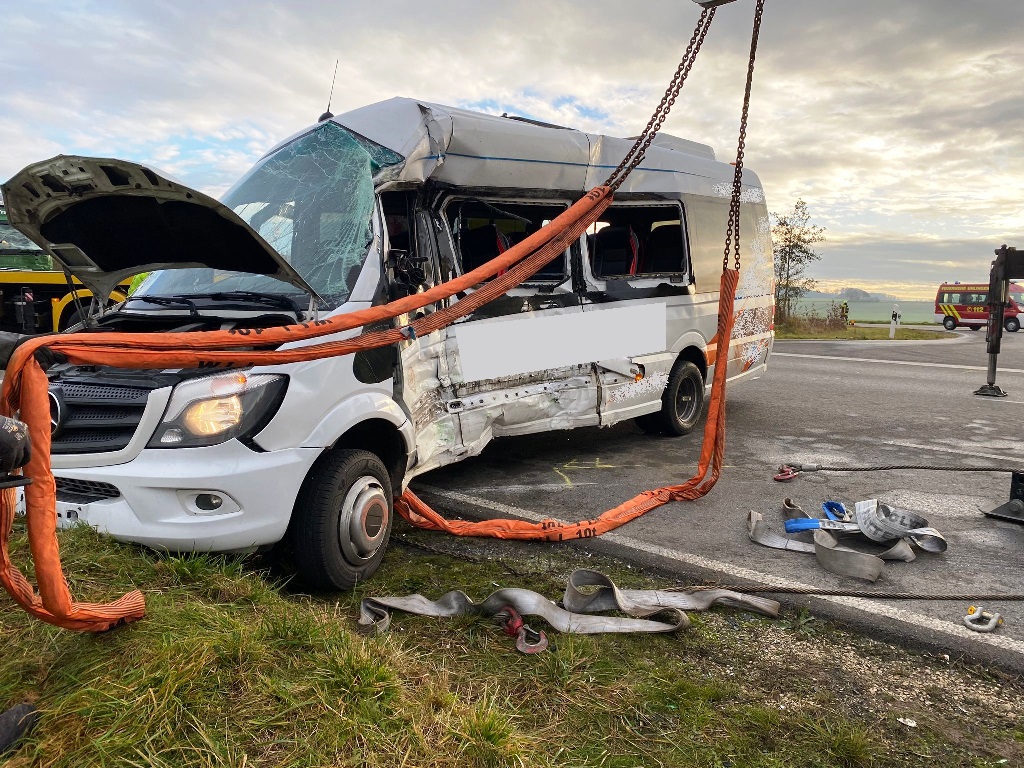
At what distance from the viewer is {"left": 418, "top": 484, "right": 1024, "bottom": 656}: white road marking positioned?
3172 mm

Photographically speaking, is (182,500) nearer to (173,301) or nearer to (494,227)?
(173,301)

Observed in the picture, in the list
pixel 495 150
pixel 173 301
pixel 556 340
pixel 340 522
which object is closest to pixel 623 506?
pixel 556 340

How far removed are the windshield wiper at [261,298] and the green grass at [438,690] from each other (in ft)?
4.00

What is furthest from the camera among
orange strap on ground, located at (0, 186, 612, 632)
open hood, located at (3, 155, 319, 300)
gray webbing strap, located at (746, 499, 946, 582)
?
gray webbing strap, located at (746, 499, 946, 582)

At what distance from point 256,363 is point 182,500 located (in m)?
0.73

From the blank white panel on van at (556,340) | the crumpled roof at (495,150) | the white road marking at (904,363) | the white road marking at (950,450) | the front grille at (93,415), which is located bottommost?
the white road marking at (950,450)

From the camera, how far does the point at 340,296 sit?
379cm

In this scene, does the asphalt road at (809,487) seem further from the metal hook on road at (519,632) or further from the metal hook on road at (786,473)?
the metal hook on road at (519,632)

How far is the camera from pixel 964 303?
35.5 m

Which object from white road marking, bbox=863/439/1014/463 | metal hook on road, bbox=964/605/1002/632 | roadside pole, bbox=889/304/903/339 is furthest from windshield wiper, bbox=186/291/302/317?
roadside pole, bbox=889/304/903/339

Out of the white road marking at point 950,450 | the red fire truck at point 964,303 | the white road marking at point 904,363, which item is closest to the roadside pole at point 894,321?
the white road marking at point 904,363

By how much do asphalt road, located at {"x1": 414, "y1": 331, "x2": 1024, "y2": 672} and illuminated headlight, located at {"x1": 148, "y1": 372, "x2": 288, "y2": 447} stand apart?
2.03m

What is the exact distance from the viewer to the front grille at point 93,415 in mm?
3137

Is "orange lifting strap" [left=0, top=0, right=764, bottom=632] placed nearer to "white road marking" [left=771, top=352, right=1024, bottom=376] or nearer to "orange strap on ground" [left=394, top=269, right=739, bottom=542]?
"orange strap on ground" [left=394, top=269, right=739, bottom=542]
